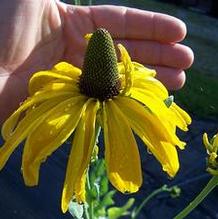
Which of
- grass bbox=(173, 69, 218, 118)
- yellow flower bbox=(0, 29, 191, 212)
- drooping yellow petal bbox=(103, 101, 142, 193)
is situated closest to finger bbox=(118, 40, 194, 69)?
yellow flower bbox=(0, 29, 191, 212)

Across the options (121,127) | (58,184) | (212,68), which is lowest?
(212,68)

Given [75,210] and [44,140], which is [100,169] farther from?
[44,140]

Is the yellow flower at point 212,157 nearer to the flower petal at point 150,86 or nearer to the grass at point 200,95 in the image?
the flower petal at point 150,86

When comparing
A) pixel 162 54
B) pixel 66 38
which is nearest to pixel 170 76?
pixel 162 54

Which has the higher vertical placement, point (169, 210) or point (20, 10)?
point (20, 10)

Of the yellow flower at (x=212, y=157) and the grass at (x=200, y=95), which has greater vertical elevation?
the yellow flower at (x=212, y=157)

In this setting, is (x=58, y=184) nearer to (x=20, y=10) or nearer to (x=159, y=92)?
(x=20, y=10)

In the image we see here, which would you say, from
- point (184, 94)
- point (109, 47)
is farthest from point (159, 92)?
point (184, 94)

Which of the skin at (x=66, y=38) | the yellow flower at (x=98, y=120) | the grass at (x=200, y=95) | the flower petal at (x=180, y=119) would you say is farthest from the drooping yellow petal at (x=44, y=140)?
the grass at (x=200, y=95)
